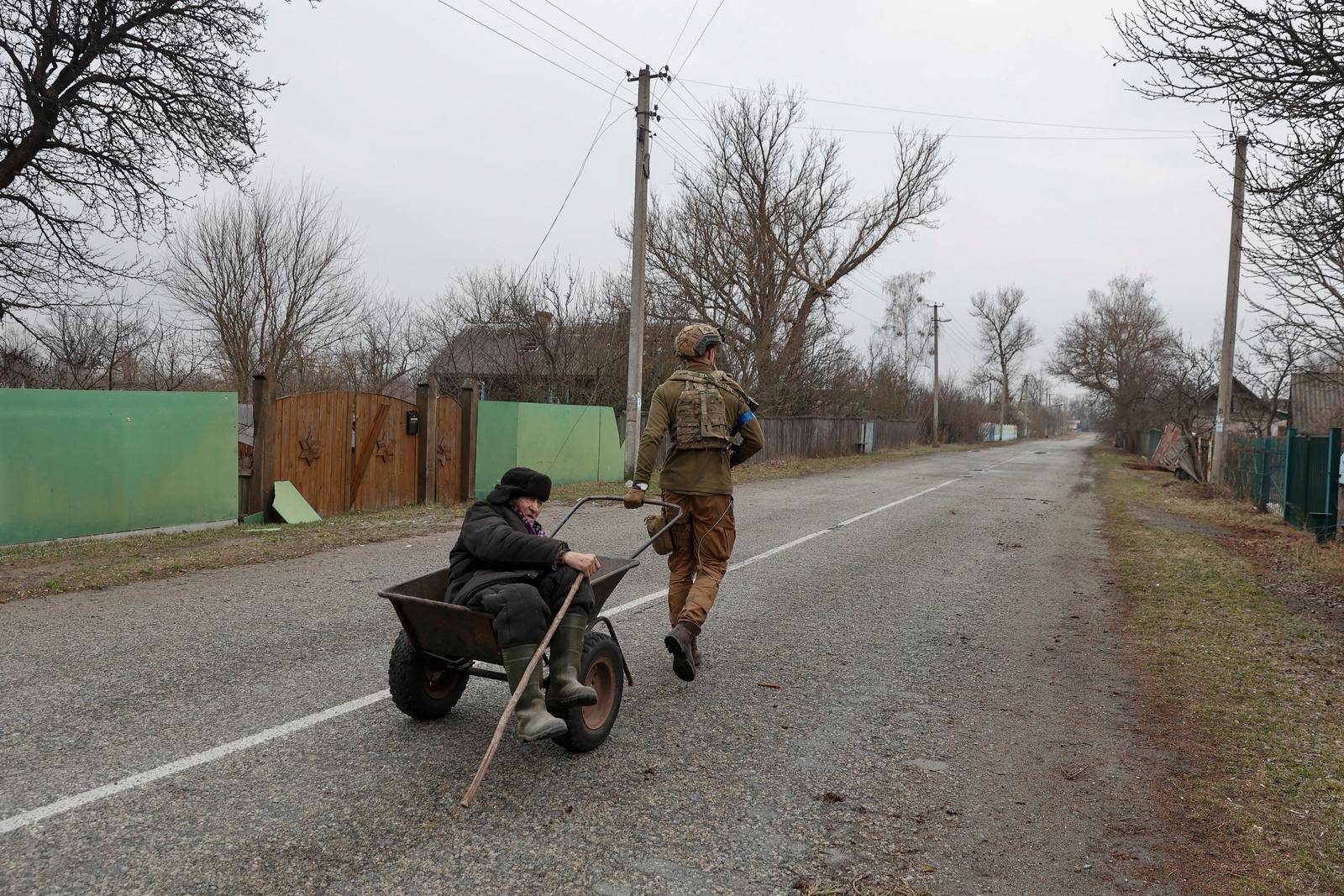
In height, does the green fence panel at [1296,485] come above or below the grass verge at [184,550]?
above

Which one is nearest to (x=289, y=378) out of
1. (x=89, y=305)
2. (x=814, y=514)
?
(x=89, y=305)

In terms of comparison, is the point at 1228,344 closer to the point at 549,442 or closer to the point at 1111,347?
the point at 549,442

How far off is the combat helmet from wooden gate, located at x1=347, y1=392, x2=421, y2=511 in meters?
8.30

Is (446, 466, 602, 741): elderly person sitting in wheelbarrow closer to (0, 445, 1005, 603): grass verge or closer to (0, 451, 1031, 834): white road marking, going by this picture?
(0, 451, 1031, 834): white road marking

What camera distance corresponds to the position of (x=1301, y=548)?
421 inches

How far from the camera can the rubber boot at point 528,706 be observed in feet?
11.1

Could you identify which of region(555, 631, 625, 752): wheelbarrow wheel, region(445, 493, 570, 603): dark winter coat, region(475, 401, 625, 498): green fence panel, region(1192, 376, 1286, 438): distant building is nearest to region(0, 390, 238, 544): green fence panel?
region(475, 401, 625, 498): green fence panel

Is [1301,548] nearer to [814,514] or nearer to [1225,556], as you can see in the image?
[1225,556]

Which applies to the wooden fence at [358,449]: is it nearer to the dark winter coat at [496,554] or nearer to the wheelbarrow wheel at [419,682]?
the wheelbarrow wheel at [419,682]

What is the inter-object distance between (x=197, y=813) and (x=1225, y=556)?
35.3 ft

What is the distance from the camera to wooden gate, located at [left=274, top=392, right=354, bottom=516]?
11.1 m

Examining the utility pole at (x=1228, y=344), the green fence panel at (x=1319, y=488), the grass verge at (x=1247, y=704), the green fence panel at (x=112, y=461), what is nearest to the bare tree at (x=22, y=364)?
the green fence panel at (x=112, y=461)

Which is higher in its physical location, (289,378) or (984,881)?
(289,378)

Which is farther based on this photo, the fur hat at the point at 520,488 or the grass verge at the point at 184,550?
the grass verge at the point at 184,550
